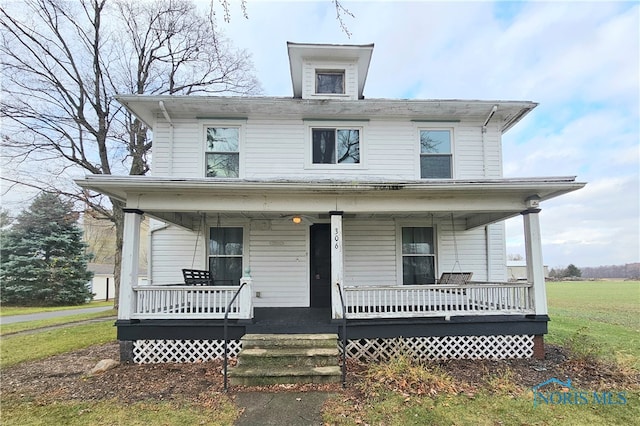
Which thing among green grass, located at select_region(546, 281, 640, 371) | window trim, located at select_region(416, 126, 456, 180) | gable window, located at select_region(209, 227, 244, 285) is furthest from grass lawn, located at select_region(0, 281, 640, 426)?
window trim, located at select_region(416, 126, 456, 180)

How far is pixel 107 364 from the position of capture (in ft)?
20.4

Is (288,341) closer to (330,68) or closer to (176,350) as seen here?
(176,350)

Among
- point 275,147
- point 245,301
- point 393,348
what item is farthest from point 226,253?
point 393,348

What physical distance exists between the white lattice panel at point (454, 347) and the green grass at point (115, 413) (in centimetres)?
293

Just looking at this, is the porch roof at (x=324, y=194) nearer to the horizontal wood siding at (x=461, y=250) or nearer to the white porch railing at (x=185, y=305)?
the white porch railing at (x=185, y=305)

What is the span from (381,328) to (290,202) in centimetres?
301

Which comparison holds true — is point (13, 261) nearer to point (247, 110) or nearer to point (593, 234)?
point (247, 110)

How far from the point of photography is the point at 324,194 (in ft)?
21.7

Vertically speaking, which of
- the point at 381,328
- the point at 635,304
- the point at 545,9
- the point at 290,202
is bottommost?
the point at 635,304

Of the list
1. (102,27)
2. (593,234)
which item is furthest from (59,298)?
(593,234)

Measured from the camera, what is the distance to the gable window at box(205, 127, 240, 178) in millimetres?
8789

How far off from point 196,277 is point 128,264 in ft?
5.23

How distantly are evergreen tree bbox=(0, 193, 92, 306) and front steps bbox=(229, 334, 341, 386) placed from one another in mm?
18724

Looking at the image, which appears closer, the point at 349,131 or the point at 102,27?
the point at 349,131
